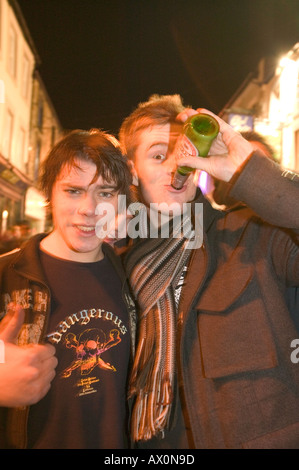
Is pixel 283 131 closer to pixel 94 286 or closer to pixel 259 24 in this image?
pixel 259 24

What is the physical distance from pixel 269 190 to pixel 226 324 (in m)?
0.60

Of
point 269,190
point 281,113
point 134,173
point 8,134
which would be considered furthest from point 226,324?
point 8,134

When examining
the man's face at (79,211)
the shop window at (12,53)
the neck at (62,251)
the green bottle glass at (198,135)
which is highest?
the shop window at (12,53)

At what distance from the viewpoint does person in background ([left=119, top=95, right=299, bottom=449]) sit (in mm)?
1379

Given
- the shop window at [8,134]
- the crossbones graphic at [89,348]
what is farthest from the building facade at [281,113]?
the crossbones graphic at [89,348]

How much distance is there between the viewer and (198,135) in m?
1.65

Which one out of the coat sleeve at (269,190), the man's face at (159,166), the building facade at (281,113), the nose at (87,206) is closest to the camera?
the coat sleeve at (269,190)

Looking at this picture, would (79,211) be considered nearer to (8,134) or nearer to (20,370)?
(20,370)

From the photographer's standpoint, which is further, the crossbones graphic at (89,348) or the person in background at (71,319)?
the crossbones graphic at (89,348)

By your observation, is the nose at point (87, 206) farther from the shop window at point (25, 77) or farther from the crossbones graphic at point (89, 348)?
the shop window at point (25, 77)

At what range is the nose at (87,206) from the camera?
1.97 metres

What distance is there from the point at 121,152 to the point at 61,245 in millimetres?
762

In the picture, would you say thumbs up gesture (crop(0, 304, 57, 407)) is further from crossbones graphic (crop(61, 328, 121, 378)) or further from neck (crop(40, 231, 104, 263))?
neck (crop(40, 231, 104, 263))

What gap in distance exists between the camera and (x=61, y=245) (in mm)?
2047
